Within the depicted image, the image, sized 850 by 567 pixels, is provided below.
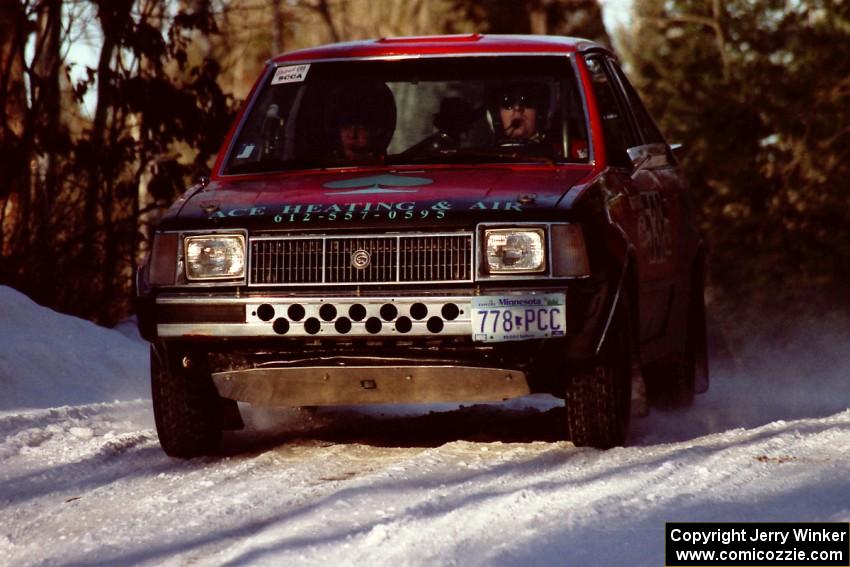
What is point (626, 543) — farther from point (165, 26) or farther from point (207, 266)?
point (165, 26)

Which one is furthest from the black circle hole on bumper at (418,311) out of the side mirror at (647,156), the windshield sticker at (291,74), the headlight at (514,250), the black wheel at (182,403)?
the windshield sticker at (291,74)

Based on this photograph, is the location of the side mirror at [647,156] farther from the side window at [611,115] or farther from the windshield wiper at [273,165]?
the windshield wiper at [273,165]

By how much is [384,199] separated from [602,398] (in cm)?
117

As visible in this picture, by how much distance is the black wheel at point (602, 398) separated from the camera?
266 inches

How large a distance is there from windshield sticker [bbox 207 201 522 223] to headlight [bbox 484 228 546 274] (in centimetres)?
10

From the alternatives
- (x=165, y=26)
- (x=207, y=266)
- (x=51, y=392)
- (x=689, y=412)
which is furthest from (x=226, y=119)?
(x=207, y=266)

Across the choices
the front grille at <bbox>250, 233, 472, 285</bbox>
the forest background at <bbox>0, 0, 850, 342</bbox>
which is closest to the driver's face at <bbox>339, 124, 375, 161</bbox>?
the front grille at <bbox>250, 233, 472, 285</bbox>

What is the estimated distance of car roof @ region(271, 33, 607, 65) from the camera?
791cm

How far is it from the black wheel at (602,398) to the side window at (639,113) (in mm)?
2075

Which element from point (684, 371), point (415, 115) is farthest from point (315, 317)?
point (684, 371)

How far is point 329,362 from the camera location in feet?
21.8

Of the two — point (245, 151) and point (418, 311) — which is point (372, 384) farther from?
point (245, 151)

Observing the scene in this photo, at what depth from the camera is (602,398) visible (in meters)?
6.77

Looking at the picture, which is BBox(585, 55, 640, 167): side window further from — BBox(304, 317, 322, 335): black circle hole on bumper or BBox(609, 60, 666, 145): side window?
BBox(304, 317, 322, 335): black circle hole on bumper
